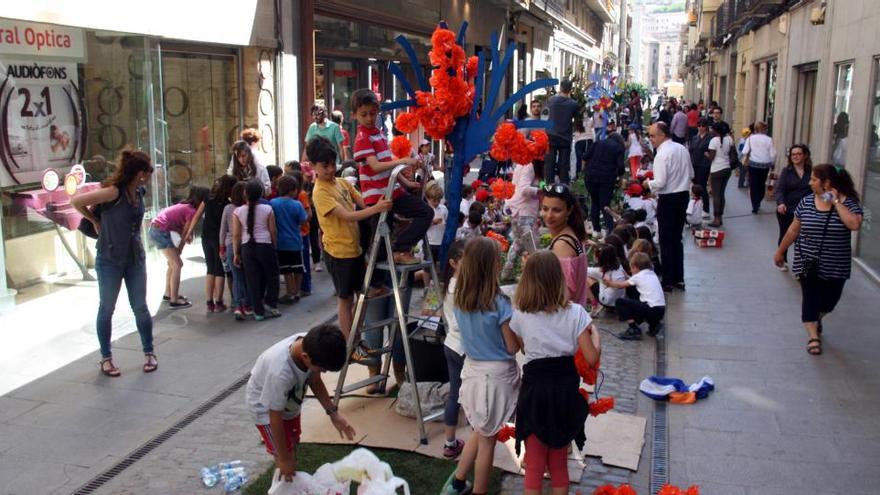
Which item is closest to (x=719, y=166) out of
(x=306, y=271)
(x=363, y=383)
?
(x=306, y=271)

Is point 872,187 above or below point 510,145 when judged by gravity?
below

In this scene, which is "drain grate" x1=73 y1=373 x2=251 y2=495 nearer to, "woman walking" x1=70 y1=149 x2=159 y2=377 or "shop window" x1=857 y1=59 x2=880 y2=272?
"woman walking" x1=70 y1=149 x2=159 y2=377

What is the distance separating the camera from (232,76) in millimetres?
12398

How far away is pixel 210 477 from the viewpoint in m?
5.09

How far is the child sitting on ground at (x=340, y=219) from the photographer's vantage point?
19.1ft

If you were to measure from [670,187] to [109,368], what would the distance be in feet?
20.3

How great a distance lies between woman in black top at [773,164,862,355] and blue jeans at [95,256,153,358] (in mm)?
5774

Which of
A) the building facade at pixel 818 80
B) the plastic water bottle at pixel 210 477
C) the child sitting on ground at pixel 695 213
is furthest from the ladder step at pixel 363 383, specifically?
the child sitting on ground at pixel 695 213

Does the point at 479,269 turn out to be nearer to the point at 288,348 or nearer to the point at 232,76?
the point at 288,348

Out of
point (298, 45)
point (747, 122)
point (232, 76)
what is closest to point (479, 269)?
point (232, 76)

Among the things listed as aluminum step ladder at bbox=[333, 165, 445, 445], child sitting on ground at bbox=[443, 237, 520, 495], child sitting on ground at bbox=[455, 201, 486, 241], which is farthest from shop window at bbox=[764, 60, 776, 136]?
child sitting on ground at bbox=[443, 237, 520, 495]

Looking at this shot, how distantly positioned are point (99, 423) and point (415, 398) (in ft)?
7.70

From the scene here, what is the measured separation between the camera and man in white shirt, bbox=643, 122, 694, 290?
934 centimetres

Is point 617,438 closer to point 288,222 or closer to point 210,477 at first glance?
point 210,477
